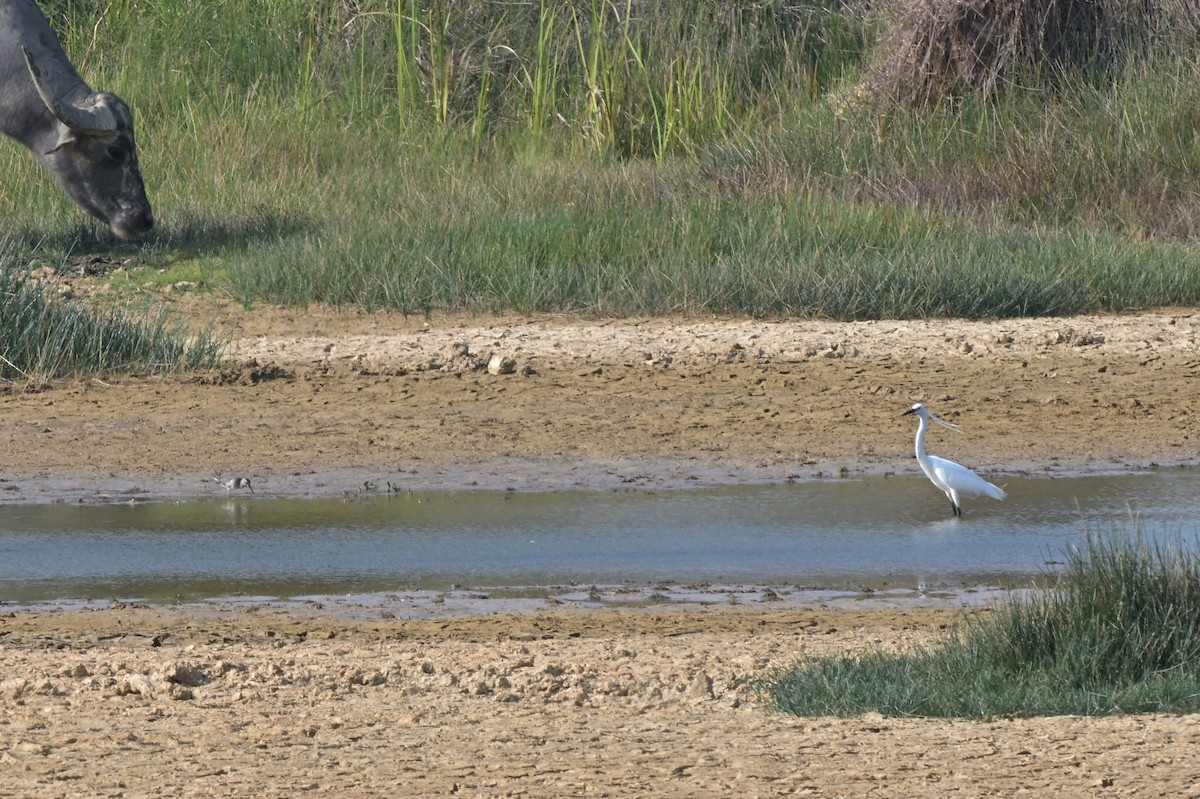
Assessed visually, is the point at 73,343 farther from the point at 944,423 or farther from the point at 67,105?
the point at 944,423

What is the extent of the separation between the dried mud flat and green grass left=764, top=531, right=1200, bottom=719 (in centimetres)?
13

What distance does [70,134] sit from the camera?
509 inches

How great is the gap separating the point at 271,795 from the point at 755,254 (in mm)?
8491

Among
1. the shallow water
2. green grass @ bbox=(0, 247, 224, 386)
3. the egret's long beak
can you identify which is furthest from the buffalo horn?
the egret's long beak

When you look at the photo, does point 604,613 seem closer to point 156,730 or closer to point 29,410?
point 156,730

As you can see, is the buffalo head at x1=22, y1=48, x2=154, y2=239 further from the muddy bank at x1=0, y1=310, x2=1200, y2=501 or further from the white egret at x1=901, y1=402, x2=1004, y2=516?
the white egret at x1=901, y1=402, x2=1004, y2=516

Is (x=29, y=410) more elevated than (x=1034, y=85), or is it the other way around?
(x=1034, y=85)

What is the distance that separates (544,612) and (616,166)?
846 cm

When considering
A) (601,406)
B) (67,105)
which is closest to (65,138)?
(67,105)

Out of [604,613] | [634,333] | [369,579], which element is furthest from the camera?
[634,333]

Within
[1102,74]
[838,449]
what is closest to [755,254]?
[838,449]

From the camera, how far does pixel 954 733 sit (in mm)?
4734

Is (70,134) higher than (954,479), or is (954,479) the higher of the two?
(70,134)

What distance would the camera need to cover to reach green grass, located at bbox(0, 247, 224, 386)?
10.3 metres
